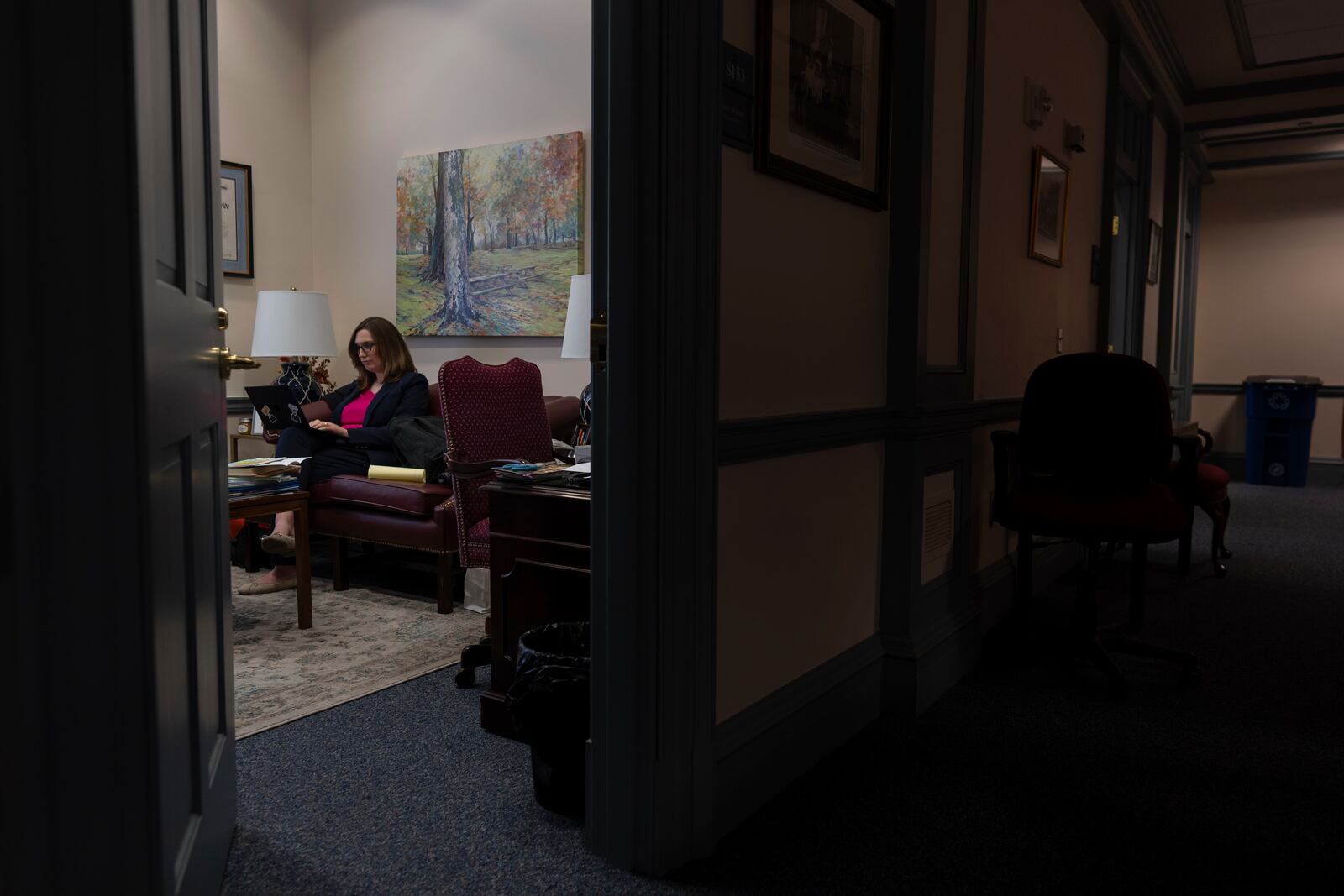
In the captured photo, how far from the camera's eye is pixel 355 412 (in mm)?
4746

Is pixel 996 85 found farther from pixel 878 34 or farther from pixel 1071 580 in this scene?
pixel 1071 580

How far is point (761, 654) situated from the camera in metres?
2.11

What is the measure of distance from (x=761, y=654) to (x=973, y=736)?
30.3 inches

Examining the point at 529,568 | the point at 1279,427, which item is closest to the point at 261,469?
the point at 529,568

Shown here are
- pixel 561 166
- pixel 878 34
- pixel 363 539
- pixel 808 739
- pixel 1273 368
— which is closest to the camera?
pixel 808 739

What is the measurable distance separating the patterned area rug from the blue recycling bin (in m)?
7.41

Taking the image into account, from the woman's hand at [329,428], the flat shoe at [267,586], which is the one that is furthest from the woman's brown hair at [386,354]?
the flat shoe at [267,586]

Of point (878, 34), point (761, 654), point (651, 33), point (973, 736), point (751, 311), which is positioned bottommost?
point (973, 736)

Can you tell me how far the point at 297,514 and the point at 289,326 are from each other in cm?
180

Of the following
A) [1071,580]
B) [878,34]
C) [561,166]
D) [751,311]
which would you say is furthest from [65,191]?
[1071,580]

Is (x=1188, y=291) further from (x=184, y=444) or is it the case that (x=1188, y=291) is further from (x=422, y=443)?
(x=184, y=444)

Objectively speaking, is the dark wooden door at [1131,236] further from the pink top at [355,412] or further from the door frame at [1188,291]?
the pink top at [355,412]

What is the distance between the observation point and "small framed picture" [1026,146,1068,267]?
12.2 ft

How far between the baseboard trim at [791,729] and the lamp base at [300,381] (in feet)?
12.1
